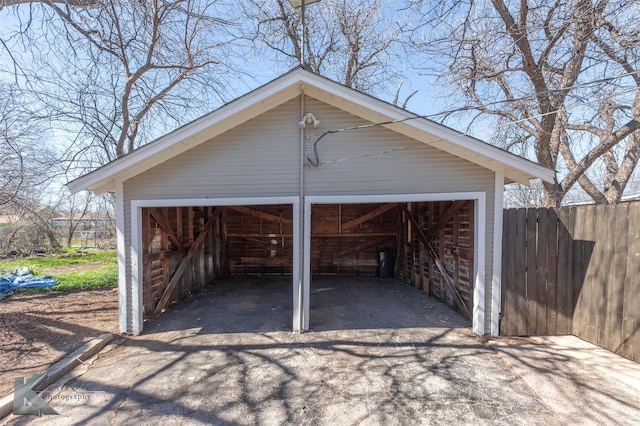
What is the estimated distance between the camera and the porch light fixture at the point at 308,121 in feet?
14.3

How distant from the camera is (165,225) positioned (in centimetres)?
545

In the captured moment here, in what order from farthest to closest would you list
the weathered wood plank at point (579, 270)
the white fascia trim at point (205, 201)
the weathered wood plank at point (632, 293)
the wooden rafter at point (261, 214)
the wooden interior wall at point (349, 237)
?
the wooden interior wall at point (349, 237) → the wooden rafter at point (261, 214) → the white fascia trim at point (205, 201) → the weathered wood plank at point (579, 270) → the weathered wood plank at point (632, 293)

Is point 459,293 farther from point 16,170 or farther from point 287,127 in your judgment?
point 16,170

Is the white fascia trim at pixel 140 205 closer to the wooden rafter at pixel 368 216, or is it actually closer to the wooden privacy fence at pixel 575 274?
the wooden privacy fence at pixel 575 274

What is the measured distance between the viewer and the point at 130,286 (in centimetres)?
454

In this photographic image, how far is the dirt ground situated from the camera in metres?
3.66

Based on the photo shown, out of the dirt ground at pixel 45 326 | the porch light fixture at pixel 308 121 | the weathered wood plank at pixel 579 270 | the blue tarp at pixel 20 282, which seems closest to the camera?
the dirt ground at pixel 45 326

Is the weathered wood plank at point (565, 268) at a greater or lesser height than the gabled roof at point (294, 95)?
lesser

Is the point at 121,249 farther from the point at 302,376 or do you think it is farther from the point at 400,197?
the point at 400,197

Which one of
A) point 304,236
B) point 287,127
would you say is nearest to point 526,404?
point 304,236

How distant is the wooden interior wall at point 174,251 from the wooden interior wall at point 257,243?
0.78m

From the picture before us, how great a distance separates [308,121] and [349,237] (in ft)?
17.4

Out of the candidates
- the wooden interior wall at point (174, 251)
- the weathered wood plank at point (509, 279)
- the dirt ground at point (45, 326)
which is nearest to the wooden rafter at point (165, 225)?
the wooden interior wall at point (174, 251)

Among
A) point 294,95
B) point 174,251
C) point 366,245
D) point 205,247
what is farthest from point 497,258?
point 205,247
